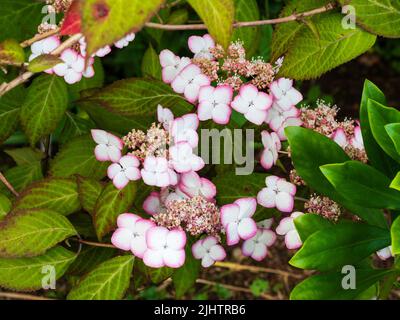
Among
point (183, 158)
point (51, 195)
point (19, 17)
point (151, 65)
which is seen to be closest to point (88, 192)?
point (51, 195)

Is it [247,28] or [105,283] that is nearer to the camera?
[105,283]

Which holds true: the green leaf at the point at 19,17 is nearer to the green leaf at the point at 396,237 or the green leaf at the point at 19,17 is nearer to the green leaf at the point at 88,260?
the green leaf at the point at 88,260

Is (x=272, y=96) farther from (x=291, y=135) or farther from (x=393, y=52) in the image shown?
(x=393, y=52)

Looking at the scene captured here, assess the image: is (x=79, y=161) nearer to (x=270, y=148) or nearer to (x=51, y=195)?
(x=51, y=195)

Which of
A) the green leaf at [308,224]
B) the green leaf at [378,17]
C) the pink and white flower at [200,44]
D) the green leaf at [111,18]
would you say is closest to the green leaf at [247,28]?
the pink and white flower at [200,44]

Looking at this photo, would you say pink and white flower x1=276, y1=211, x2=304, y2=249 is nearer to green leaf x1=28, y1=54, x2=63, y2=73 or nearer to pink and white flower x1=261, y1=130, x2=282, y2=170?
pink and white flower x1=261, y1=130, x2=282, y2=170
